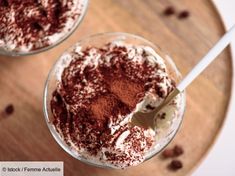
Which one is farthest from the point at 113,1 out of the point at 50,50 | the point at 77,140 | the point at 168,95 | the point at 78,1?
the point at 77,140

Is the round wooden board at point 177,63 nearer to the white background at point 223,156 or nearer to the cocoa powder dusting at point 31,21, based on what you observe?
the cocoa powder dusting at point 31,21

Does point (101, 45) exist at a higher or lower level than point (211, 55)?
lower

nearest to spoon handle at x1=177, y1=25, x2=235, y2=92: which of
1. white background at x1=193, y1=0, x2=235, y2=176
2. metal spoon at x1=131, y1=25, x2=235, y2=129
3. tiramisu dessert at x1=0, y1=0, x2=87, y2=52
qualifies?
metal spoon at x1=131, y1=25, x2=235, y2=129

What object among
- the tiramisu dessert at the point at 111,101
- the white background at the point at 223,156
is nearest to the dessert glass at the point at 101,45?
the tiramisu dessert at the point at 111,101

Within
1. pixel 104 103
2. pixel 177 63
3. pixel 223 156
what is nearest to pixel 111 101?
pixel 104 103

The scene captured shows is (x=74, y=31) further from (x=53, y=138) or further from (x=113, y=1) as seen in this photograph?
(x=53, y=138)

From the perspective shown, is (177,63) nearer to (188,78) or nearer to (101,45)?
(188,78)
